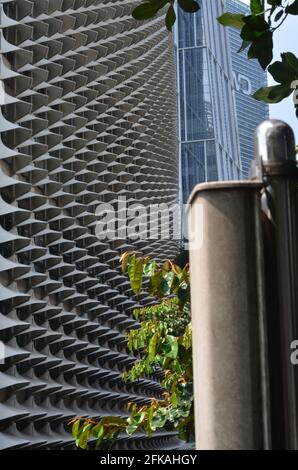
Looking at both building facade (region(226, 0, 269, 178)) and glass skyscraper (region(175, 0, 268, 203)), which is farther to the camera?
building facade (region(226, 0, 269, 178))

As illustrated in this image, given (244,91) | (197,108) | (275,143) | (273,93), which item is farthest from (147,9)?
(244,91)

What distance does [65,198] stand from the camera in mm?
33219


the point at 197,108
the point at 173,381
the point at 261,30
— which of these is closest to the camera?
the point at 261,30

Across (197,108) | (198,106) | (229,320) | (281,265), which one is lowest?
(229,320)

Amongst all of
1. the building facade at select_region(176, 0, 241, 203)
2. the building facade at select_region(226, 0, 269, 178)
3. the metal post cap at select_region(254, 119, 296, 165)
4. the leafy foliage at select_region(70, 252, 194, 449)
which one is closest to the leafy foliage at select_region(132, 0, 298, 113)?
the metal post cap at select_region(254, 119, 296, 165)

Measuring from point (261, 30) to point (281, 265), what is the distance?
81cm

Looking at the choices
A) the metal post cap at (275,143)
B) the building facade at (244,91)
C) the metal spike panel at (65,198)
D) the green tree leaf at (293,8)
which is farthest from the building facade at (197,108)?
the metal post cap at (275,143)

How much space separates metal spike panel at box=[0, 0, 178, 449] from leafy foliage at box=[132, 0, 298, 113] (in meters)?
21.7

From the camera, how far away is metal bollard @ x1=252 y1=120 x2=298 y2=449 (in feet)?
5.12

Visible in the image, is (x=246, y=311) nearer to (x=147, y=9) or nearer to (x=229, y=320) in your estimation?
(x=229, y=320)

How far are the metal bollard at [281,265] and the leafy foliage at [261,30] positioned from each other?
513 mm

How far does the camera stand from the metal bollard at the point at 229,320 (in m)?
1.54

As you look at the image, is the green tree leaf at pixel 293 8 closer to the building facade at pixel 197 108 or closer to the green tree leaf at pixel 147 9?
the green tree leaf at pixel 147 9

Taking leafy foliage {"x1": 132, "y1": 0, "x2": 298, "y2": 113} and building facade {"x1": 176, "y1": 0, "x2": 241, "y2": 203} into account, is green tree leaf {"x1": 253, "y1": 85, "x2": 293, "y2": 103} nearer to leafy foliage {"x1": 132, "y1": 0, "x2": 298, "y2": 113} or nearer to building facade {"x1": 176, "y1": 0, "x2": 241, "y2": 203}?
leafy foliage {"x1": 132, "y1": 0, "x2": 298, "y2": 113}
